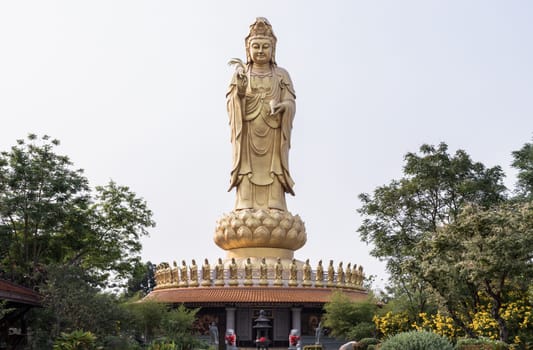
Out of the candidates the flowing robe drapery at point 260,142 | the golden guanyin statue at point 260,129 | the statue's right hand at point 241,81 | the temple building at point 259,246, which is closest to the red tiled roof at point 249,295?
the temple building at point 259,246

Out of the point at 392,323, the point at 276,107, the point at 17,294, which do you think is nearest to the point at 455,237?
the point at 392,323

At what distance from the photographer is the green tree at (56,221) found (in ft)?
65.5

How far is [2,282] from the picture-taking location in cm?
1541

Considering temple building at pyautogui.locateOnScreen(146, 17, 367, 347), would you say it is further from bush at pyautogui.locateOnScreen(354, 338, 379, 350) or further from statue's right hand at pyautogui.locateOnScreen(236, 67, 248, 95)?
bush at pyautogui.locateOnScreen(354, 338, 379, 350)

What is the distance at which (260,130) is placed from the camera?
28984mm

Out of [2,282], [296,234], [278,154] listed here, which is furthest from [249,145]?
[2,282]

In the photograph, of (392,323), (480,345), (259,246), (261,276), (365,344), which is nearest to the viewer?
(480,345)

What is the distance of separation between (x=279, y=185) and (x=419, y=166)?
7.32 metres

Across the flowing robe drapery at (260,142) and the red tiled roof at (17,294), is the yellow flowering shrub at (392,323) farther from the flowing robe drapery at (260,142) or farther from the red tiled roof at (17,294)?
the red tiled roof at (17,294)

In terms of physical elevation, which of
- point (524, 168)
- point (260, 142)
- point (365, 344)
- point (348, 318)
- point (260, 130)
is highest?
point (260, 130)

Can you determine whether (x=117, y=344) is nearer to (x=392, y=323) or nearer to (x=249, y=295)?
(x=249, y=295)

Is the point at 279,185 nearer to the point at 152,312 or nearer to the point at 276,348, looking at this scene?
the point at 276,348

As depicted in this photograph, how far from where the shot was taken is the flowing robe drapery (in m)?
28.7

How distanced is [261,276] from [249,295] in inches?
44.6
